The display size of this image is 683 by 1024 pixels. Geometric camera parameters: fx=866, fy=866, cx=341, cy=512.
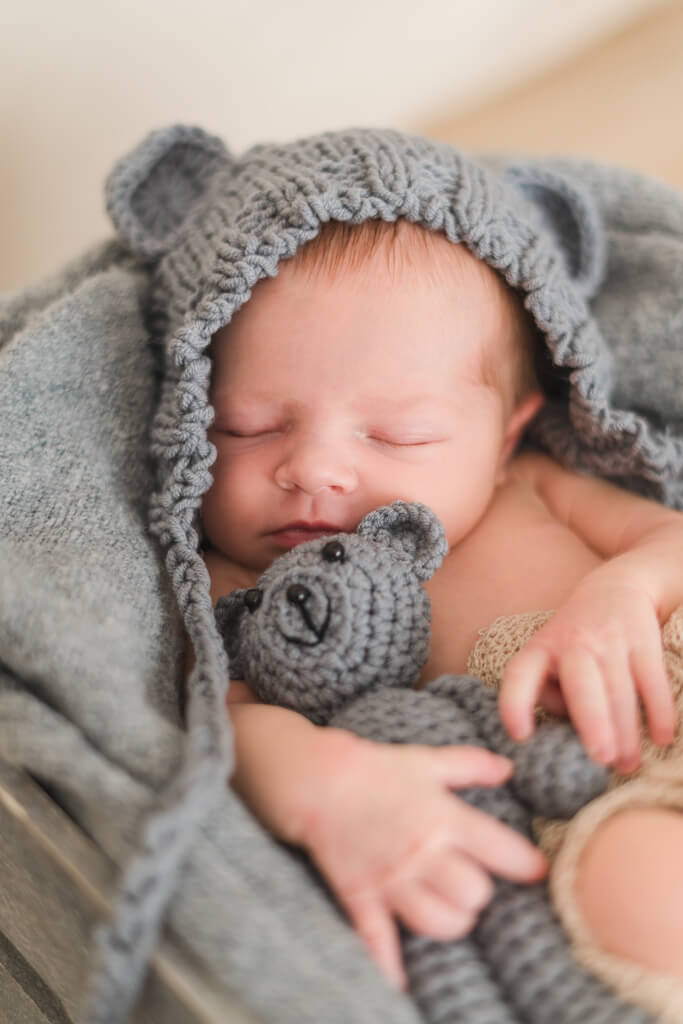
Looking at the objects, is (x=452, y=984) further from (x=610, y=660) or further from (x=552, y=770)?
(x=610, y=660)

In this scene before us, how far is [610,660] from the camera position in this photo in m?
0.69

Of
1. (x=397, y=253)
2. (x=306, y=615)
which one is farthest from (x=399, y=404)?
(x=306, y=615)

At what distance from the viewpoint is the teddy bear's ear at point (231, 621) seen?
810 millimetres

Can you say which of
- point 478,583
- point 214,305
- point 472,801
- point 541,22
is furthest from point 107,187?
point 541,22

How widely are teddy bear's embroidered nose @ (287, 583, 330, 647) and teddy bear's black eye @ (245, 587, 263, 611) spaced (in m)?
0.06

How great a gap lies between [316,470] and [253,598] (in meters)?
0.14

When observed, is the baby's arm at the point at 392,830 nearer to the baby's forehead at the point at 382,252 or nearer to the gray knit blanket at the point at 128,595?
the gray knit blanket at the point at 128,595

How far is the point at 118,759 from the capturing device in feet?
2.02

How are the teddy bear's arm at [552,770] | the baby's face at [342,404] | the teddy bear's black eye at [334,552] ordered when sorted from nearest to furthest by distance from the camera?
the teddy bear's arm at [552,770] → the teddy bear's black eye at [334,552] → the baby's face at [342,404]

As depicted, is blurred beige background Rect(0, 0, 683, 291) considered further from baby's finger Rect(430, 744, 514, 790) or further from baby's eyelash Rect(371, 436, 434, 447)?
baby's finger Rect(430, 744, 514, 790)

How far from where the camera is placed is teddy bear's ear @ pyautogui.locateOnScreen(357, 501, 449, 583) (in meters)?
0.80

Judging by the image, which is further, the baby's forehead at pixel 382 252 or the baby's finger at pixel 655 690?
the baby's forehead at pixel 382 252

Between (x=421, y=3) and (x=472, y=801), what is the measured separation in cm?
143

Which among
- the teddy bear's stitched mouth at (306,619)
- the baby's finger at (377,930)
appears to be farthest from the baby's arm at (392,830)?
the teddy bear's stitched mouth at (306,619)
